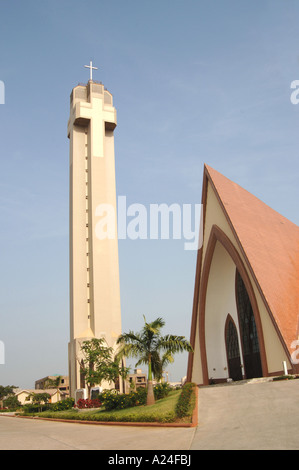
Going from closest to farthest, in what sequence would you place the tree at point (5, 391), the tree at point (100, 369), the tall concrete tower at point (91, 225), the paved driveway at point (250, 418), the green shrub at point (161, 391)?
the paved driveway at point (250, 418) < the green shrub at point (161, 391) < the tree at point (100, 369) < the tall concrete tower at point (91, 225) < the tree at point (5, 391)

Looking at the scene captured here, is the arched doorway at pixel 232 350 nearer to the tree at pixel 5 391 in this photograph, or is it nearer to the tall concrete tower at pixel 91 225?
the tall concrete tower at pixel 91 225

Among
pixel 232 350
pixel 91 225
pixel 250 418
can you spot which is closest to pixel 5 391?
pixel 91 225

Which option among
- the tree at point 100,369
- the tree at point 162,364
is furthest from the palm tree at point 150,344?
the tree at point 100,369

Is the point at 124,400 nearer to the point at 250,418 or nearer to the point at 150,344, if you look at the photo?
the point at 150,344

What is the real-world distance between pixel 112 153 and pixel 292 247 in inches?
1162

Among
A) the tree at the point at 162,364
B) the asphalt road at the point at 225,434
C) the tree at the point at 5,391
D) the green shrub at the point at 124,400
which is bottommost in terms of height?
the tree at the point at 5,391

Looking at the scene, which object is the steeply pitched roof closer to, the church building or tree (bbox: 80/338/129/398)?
the church building

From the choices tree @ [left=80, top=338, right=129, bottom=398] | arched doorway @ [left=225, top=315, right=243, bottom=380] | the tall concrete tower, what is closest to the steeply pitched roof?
arched doorway @ [left=225, top=315, right=243, bottom=380]

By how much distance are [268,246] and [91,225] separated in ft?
85.1

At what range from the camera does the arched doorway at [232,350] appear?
3173 cm

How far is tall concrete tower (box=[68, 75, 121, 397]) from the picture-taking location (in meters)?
47.8

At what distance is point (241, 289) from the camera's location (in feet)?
103
